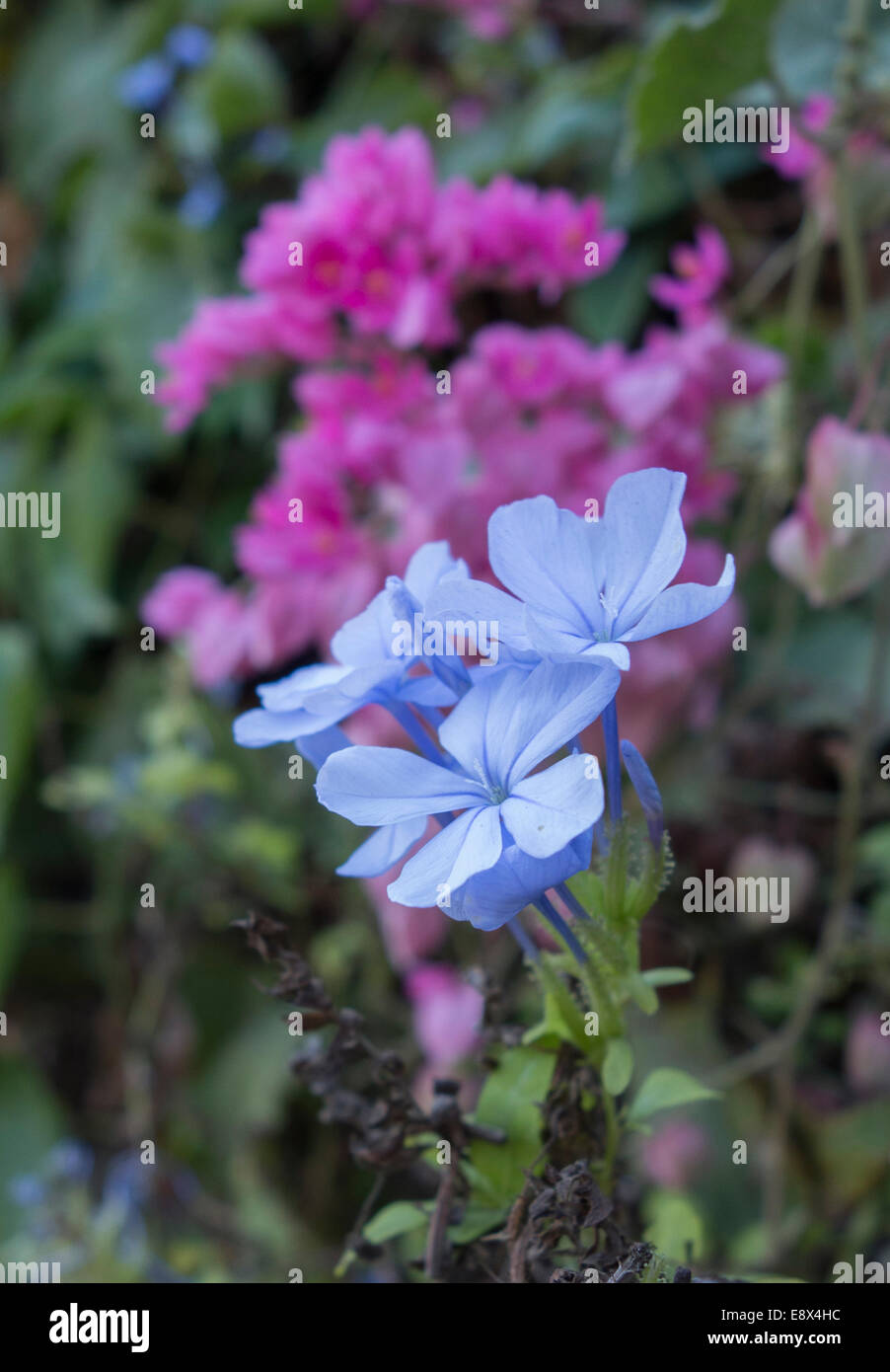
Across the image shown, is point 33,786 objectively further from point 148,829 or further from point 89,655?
point 148,829

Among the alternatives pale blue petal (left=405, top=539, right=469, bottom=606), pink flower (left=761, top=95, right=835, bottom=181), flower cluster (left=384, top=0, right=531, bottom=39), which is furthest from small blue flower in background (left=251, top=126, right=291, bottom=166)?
pale blue petal (left=405, top=539, right=469, bottom=606)

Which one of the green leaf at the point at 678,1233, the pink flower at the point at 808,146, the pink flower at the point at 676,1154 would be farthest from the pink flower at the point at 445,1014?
the pink flower at the point at 808,146

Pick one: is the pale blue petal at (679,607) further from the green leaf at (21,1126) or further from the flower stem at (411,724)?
the green leaf at (21,1126)

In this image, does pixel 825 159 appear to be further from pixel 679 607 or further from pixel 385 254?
pixel 679 607

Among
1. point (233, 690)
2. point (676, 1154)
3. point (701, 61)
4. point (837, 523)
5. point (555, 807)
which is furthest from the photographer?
point (233, 690)

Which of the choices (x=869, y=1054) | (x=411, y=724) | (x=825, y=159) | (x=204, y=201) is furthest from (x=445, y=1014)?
(x=204, y=201)

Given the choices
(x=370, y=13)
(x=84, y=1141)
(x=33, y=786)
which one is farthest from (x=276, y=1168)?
(x=370, y=13)

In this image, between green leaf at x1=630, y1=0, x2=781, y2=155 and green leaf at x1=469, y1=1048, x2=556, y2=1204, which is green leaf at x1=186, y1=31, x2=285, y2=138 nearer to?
green leaf at x1=630, y1=0, x2=781, y2=155
